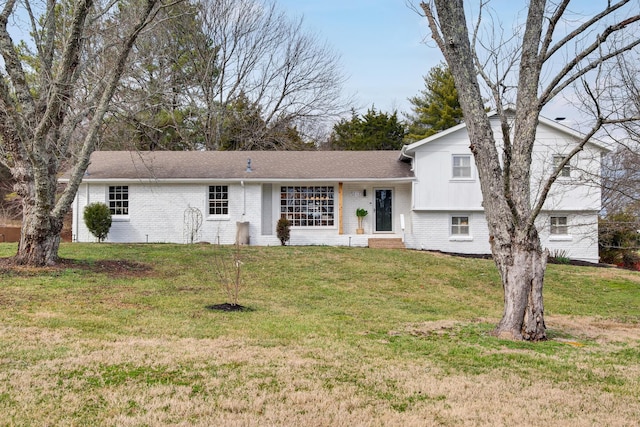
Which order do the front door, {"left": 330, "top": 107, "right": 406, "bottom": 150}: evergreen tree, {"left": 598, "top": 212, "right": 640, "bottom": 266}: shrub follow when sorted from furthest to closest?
{"left": 330, "top": 107, "right": 406, "bottom": 150}: evergreen tree, the front door, {"left": 598, "top": 212, "right": 640, "bottom": 266}: shrub

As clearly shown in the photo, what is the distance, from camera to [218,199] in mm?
20500

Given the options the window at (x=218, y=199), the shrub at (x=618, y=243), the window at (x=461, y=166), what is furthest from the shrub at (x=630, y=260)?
the window at (x=218, y=199)

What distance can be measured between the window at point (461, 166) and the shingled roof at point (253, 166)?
1.64m

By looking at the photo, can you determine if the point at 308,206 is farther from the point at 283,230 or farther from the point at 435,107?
the point at 435,107

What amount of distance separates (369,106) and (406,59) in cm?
2723

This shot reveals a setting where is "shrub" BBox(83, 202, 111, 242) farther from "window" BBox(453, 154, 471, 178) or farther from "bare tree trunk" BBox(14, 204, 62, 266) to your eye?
"window" BBox(453, 154, 471, 178)

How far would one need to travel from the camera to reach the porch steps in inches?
773

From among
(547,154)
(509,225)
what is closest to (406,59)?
(509,225)

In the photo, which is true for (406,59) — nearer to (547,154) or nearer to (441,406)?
(441,406)

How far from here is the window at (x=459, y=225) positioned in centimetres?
2012

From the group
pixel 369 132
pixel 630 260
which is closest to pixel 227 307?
pixel 630 260

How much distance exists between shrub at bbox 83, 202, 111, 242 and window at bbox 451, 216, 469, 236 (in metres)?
12.6

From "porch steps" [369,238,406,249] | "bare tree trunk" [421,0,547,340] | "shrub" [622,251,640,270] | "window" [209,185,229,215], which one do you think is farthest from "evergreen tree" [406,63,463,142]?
"bare tree trunk" [421,0,547,340]

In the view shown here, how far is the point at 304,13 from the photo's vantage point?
33906 mm
